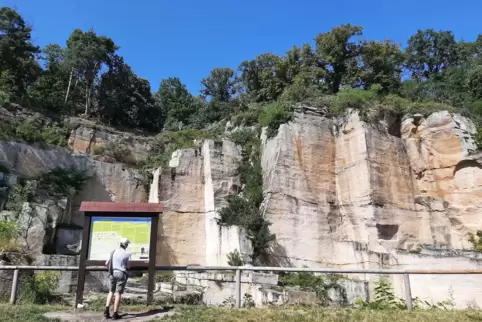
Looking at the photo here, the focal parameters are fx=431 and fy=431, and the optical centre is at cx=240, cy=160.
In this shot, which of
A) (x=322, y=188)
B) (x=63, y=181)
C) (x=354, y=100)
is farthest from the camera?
(x=354, y=100)

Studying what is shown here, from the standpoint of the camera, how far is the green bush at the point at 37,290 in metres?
10.3

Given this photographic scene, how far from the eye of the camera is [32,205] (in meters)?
16.3

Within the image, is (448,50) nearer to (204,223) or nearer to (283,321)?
(204,223)

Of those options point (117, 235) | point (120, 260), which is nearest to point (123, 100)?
point (117, 235)

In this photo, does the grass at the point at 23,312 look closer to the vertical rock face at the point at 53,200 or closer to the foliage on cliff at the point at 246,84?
the vertical rock face at the point at 53,200

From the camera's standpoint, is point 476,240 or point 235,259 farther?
point 476,240

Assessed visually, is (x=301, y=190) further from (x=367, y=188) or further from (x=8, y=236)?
(x=8, y=236)

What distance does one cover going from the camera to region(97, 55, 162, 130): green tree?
31.7m

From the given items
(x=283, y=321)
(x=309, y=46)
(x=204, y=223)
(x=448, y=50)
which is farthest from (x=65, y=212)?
(x=448, y=50)

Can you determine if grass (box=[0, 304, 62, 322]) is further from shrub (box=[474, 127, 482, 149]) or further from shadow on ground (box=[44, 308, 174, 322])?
shrub (box=[474, 127, 482, 149])

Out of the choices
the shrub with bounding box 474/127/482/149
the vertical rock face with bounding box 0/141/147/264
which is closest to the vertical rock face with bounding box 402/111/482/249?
the shrub with bounding box 474/127/482/149

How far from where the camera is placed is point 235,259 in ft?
53.7

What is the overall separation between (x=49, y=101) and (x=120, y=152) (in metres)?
6.67

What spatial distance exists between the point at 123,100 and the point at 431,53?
2961cm
